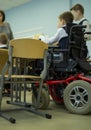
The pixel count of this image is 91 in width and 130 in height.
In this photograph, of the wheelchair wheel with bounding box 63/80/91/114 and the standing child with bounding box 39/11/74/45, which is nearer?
the wheelchair wheel with bounding box 63/80/91/114

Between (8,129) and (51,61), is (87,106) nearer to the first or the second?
(51,61)

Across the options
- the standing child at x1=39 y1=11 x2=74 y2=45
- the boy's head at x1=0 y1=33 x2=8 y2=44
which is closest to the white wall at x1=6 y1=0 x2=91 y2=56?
the boy's head at x1=0 y1=33 x2=8 y2=44

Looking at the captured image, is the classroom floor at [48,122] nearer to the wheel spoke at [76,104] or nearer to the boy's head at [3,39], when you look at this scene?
the wheel spoke at [76,104]

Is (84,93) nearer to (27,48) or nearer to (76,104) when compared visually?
(76,104)

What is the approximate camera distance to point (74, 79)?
2799mm

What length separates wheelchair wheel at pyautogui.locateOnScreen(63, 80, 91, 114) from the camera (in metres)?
2.58

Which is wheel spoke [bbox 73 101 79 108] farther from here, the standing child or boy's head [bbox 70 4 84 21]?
boy's head [bbox 70 4 84 21]

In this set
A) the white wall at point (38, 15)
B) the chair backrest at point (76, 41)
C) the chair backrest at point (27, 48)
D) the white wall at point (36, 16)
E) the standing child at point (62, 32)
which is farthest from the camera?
the white wall at point (36, 16)

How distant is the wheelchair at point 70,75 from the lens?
8.70ft

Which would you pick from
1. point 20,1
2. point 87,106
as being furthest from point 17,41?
point 20,1

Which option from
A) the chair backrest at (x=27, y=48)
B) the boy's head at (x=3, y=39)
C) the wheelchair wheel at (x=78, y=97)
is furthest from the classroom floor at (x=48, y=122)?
the boy's head at (x=3, y=39)

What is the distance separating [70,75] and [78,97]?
35 cm

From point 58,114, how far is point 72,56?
70cm

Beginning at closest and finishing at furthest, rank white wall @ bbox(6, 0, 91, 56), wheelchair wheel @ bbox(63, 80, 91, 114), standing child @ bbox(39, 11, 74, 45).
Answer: wheelchair wheel @ bbox(63, 80, 91, 114), standing child @ bbox(39, 11, 74, 45), white wall @ bbox(6, 0, 91, 56)
